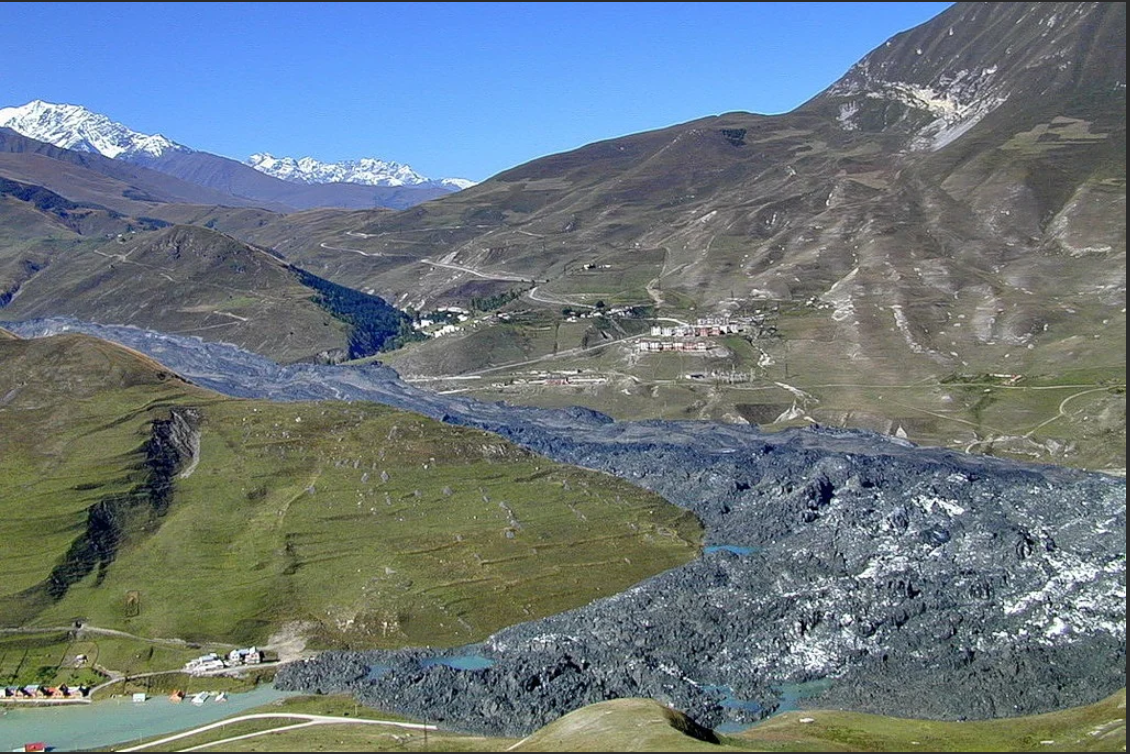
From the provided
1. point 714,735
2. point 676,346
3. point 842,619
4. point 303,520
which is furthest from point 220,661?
point 676,346

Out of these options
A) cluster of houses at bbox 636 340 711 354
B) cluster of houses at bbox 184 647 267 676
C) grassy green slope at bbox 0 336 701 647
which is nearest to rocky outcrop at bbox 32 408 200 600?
grassy green slope at bbox 0 336 701 647

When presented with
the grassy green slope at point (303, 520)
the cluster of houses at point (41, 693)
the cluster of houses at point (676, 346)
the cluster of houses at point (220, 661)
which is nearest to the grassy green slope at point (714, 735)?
the cluster of houses at point (220, 661)

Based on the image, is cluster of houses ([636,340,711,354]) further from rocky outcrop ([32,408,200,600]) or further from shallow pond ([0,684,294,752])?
shallow pond ([0,684,294,752])

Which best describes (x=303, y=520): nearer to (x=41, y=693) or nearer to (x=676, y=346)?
(x=41, y=693)

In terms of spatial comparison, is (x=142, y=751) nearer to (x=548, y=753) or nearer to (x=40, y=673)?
(x=40, y=673)

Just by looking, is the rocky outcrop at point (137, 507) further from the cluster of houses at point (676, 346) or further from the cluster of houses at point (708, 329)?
the cluster of houses at point (708, 329)

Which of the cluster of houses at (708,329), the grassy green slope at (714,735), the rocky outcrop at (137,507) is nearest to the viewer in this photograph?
the grassy green slope at (714,735)

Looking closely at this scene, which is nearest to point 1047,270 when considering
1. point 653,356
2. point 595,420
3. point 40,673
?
point 653,356
